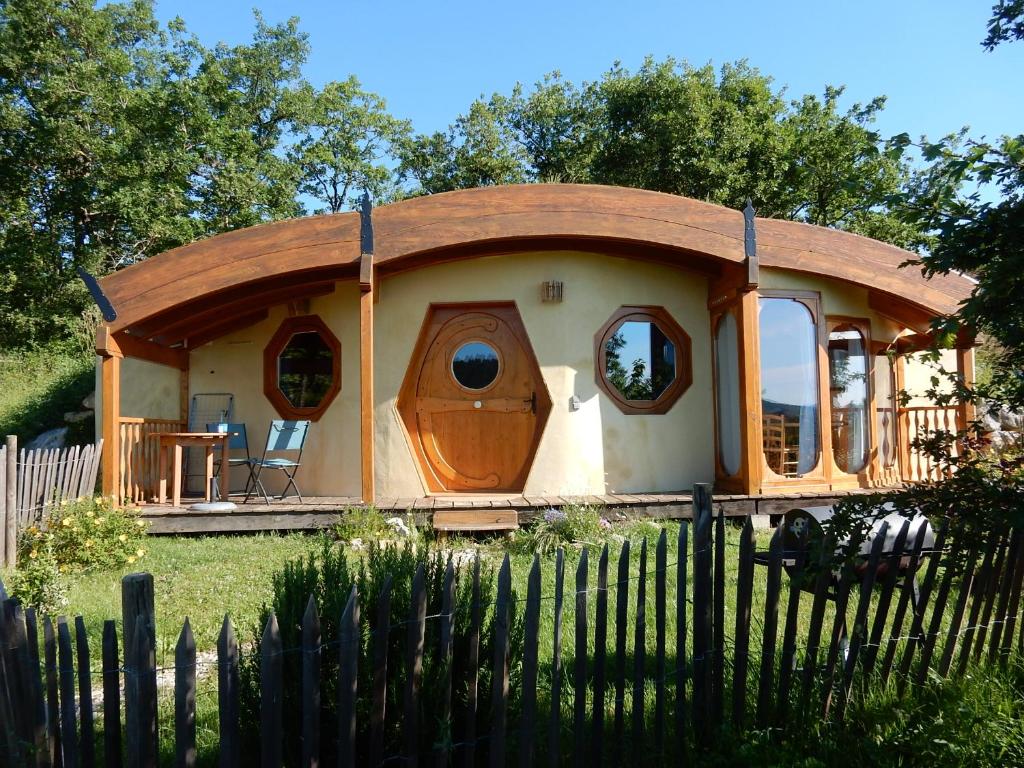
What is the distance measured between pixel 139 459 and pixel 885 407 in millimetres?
8993

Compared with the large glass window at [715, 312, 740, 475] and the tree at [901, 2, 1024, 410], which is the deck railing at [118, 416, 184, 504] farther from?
the tree at [901, 2, 1024, 410]

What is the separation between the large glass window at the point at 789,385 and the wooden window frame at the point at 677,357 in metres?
0.91

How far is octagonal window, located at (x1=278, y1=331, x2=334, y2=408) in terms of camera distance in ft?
31.2

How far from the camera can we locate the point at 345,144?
86.2 feet

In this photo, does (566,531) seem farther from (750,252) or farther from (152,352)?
(152,352)

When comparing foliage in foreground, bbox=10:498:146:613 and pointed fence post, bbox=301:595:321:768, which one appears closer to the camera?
pointed fence post, bbox=301:595:321:768

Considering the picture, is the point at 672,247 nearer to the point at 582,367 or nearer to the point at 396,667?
the point at 582,367

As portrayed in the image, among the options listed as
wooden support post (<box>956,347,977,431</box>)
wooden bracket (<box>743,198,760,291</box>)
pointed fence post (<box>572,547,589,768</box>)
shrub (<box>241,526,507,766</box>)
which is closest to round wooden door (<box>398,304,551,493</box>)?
wooden bracket (<box>743,198,760,291</box>)

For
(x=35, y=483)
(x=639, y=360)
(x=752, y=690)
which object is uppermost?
(x=639, y=360)

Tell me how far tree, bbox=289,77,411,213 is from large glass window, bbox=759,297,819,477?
19.4 metres

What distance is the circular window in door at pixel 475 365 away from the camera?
29.7 feet

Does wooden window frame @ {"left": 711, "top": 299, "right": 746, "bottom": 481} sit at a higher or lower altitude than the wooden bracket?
lower

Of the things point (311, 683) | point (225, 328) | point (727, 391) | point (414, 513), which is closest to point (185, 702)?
point (311, 683)

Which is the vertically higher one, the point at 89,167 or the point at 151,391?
the point at 89,167
